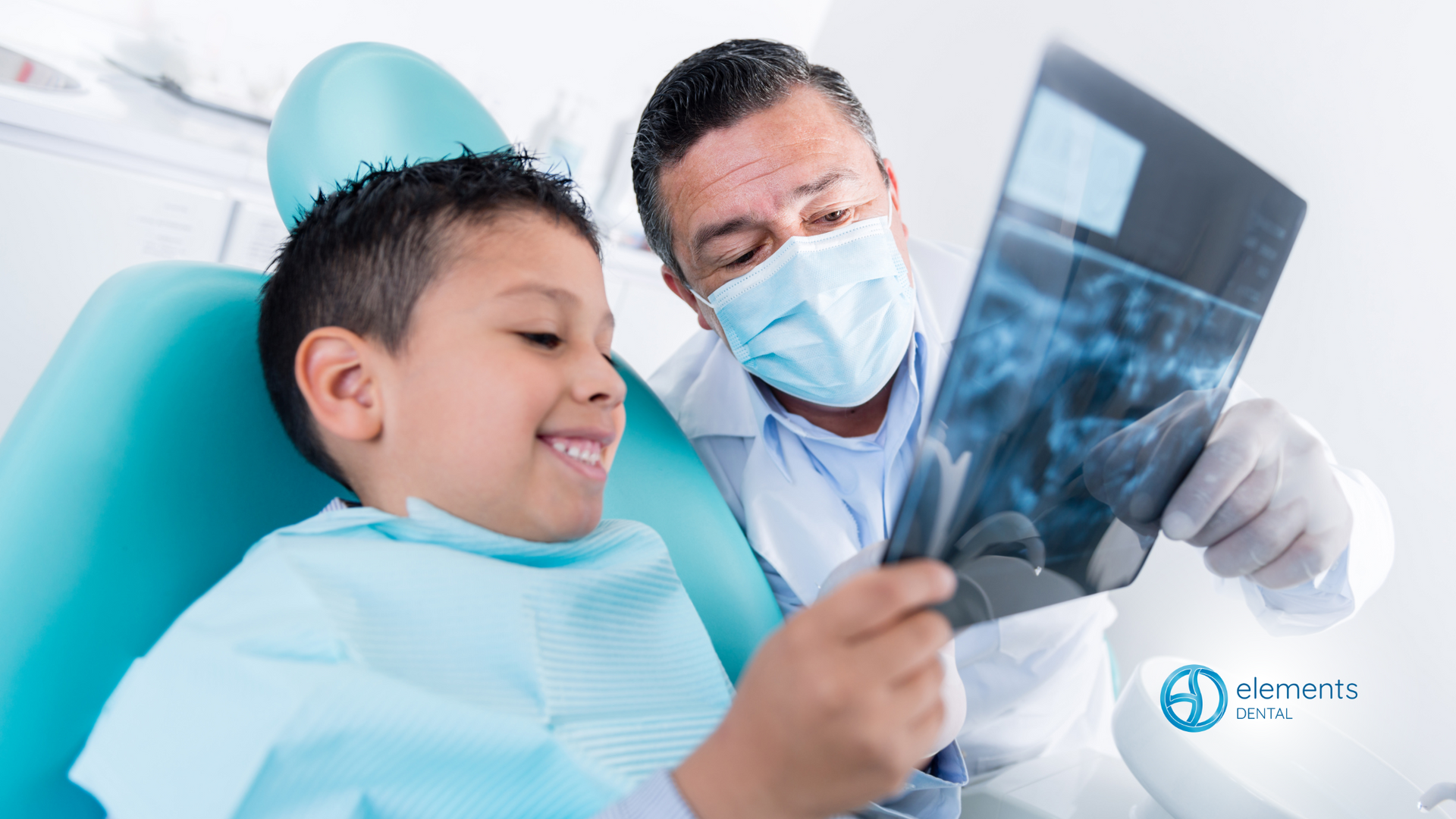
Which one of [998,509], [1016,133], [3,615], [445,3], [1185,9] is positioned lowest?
[3,615]

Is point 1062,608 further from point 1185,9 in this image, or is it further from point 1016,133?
point 1185,9

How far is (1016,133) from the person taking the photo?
1.98 ft

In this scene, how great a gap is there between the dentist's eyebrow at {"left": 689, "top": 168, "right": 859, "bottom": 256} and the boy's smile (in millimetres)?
395

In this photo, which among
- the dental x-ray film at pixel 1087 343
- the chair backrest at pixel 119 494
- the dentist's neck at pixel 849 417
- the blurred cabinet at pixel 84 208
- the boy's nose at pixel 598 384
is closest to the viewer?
the dental x-ray film at pixel 1087 343

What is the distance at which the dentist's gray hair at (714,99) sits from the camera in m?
1.33

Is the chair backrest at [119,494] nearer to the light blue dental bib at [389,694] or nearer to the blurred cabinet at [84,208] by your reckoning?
the light blue dental bib at [389,694]

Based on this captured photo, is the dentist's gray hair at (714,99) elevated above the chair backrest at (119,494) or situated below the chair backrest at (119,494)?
above

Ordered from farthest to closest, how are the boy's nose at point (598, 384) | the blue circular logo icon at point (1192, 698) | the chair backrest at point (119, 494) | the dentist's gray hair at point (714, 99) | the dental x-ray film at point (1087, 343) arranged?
the dentist's gray hair at point (714, 99), the blue circular logo icon at point (1192, 698), the boy's nose at point (598, 384), the chair backrest at point (119, 494), the dental x-ray film at point (1087, 343)

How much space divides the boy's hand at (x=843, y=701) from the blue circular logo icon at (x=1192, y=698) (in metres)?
0.71

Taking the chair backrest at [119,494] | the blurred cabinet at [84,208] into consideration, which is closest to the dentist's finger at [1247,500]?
the chair backrest at [119,494]

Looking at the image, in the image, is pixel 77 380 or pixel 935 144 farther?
pixel 935 144

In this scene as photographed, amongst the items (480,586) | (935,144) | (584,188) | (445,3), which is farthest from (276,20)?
(480,586)

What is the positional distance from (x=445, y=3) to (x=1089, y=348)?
294 cm

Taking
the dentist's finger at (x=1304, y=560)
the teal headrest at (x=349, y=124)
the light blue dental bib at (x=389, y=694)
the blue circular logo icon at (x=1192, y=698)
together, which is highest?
the teal headrest at (x=349, y=124)
